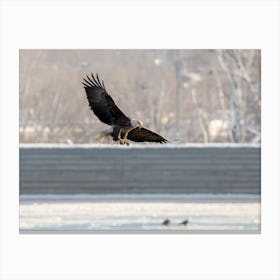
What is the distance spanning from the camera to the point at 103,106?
27.5ft

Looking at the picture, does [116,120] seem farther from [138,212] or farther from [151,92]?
[151,92]

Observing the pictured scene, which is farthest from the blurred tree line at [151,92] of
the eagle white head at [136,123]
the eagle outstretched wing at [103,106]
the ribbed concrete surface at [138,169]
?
the eagle white head at [136,123]

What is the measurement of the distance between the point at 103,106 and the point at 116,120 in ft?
0.79

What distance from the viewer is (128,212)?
13430 millimetres

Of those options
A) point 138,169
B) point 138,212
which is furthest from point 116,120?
point 138,169

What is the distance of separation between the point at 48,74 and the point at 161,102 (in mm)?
1637

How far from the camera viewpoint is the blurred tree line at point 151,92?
654 inches

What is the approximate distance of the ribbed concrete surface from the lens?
16.1 m

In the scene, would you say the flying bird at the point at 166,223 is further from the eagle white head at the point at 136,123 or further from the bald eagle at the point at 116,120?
the eagle white head at the point at 136,123

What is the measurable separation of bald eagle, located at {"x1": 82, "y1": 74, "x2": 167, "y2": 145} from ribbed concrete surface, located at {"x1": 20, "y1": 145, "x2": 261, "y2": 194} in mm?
7252

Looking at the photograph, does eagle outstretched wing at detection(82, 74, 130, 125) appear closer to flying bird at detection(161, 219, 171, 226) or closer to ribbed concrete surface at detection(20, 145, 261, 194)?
flying bird at detection(161, 219, 171, 226)

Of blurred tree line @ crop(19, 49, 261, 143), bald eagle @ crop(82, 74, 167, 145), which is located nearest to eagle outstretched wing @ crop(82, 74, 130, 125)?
bald eagle @ crop(82, 74, 167, 145)
